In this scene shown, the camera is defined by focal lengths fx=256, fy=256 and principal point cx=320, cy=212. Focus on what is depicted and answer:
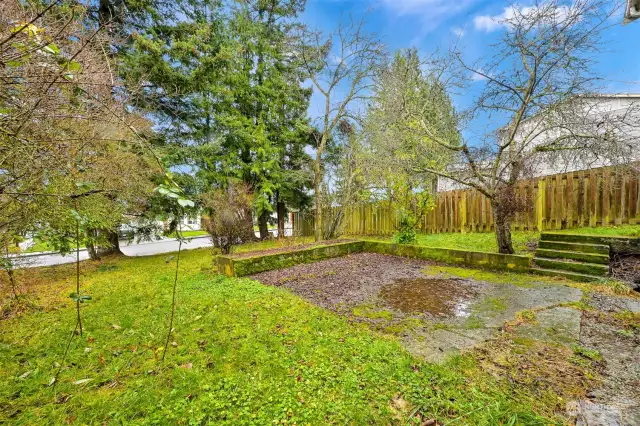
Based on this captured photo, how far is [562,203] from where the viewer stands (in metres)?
6.52

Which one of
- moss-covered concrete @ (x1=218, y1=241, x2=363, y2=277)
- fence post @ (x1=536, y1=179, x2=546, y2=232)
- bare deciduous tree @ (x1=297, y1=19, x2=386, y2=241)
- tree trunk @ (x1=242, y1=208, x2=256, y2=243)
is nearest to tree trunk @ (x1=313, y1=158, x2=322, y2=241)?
bare deciduous tree @ (x1=297, y1=19, x2=386, y2=241)

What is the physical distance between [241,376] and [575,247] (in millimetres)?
6224

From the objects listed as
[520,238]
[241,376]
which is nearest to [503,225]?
[520,238]

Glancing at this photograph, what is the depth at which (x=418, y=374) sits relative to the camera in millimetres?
1983

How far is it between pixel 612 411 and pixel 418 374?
1111 mm

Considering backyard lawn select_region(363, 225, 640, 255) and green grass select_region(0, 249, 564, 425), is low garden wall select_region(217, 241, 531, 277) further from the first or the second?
green grass select_region(0, 249, 564, 425)

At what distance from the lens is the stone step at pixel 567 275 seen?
4.18m

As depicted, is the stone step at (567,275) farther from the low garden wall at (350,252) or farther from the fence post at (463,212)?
the fence post at (463,212)

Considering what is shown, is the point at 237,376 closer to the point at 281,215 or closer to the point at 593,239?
the point at 593,239

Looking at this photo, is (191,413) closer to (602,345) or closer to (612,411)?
(612,411)

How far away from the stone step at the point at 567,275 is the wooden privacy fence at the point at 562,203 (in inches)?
54.1

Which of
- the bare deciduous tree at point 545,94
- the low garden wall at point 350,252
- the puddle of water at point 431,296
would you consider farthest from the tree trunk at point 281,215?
the bare deciduous tree at point 545,94

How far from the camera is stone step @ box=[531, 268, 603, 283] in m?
4.18

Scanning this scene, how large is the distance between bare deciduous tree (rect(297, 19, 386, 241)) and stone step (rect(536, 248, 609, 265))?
599 centimetres
